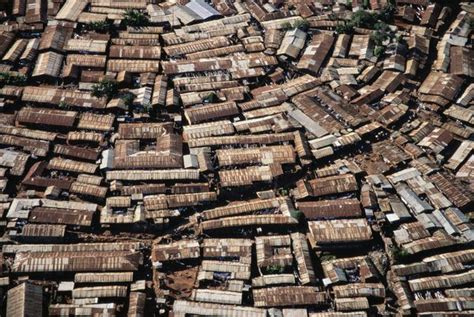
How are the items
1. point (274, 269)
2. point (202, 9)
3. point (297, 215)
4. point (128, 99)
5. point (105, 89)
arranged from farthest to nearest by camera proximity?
A: 1. point (202, 9)
2. point (105, 89)
3. point (128, 99)
4. point (297, 215)
5. point (274, 269)

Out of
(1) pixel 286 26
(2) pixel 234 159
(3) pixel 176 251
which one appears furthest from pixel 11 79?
(1) pixel 286 26

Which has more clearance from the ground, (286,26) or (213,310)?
(286,26)

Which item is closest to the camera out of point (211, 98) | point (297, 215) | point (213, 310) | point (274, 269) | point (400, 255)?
point (213, 310)

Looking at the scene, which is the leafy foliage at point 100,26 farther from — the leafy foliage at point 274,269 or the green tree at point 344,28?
the leafy foliage at point 274,269

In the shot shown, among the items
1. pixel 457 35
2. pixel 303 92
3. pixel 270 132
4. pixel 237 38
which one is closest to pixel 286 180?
pixel 270 132

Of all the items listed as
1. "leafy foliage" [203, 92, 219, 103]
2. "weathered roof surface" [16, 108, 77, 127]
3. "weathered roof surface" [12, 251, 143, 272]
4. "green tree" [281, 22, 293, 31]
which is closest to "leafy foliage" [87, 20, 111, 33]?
"weathered roof surface" [16, 108, 77, 127]

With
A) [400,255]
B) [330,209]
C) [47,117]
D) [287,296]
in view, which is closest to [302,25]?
[330,209]

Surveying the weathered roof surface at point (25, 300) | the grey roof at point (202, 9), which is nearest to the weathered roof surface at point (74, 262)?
the weathered roof surface at point (25, 300)

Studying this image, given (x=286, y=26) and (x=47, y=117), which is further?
(x=286, y=26)

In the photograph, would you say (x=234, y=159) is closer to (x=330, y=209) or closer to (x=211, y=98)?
(x=211, y=98)

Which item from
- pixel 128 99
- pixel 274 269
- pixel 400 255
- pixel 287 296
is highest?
pixel 128 99
